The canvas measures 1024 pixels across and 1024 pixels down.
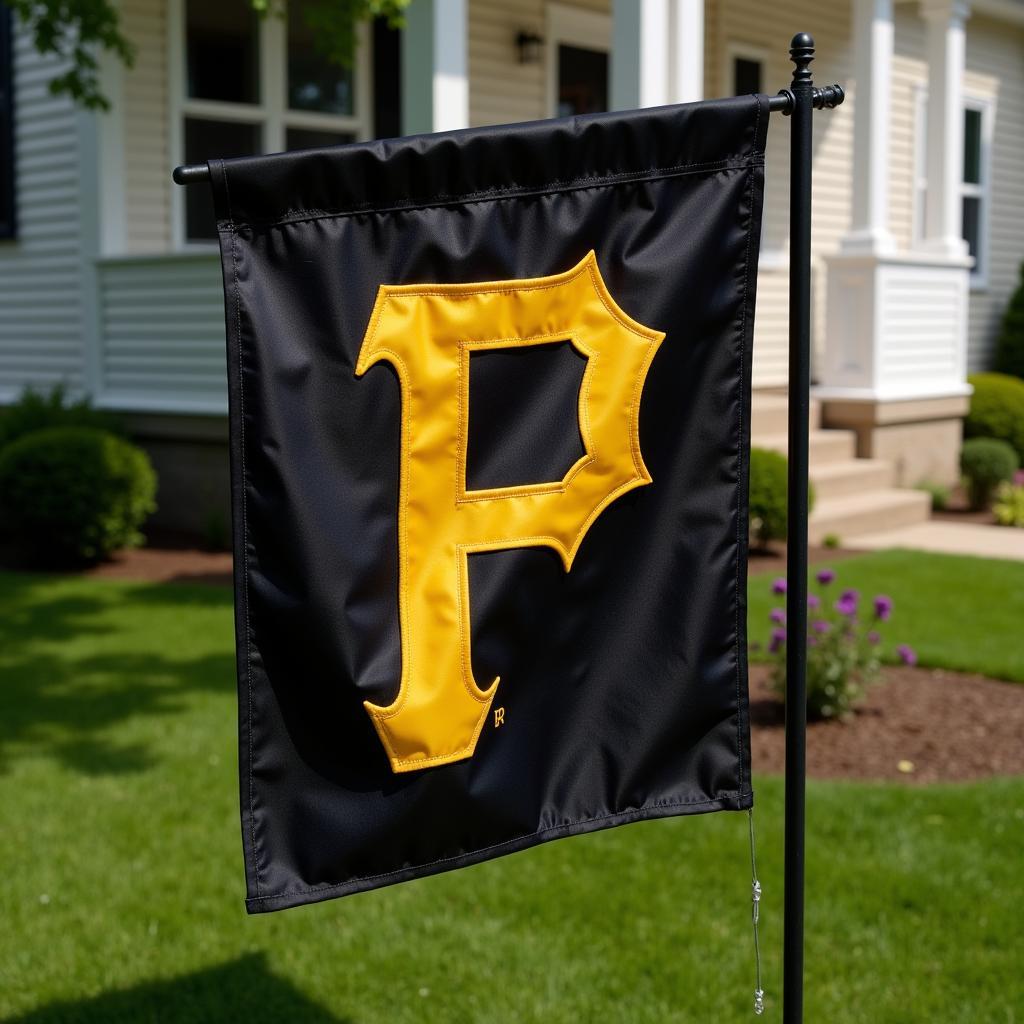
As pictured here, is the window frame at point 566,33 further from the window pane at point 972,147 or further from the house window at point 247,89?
the window pane at point 972,147

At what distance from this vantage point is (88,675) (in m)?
6.49

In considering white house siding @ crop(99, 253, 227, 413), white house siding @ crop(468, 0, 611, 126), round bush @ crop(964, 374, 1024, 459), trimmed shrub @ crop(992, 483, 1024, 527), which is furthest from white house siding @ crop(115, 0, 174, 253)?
round bush @ crop(964, 374, 1024, 459)

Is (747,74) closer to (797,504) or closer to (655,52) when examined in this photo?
(655,52)

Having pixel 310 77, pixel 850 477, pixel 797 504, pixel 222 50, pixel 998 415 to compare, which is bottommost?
pixel 850 477

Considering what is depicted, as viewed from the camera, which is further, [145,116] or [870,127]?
[870,127]

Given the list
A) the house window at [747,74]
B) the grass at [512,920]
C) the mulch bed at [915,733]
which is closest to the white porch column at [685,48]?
the mulch bed at [915,733]

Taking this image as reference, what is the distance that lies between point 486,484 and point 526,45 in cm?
1055

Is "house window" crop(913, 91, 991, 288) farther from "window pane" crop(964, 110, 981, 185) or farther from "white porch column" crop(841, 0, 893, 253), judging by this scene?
"white porch column" crop(841, 0, 893, 253)

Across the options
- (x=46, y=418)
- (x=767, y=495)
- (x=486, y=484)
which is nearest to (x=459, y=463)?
(x=486, y=484)

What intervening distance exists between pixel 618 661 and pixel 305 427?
0.66 m

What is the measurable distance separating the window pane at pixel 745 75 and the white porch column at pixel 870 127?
204 cm

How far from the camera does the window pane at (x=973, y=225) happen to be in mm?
15828

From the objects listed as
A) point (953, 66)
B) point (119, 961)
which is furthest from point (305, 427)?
point (953, 66)

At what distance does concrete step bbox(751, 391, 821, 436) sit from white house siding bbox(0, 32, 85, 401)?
5.61 meters
